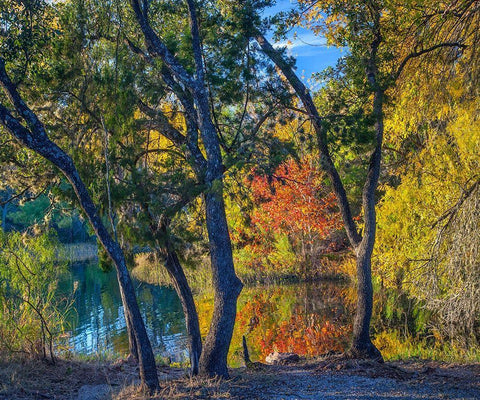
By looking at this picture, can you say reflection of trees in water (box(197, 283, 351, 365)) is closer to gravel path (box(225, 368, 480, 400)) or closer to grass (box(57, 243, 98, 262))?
gravel path (box(225, 368, 480, 400))

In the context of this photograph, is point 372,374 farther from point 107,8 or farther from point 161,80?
point 107,8

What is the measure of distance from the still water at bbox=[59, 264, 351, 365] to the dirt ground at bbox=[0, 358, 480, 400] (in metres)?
2.73

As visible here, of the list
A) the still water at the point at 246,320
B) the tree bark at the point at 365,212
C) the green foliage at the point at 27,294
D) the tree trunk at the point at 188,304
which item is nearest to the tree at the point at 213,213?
the tree trunk at the point at 188,304

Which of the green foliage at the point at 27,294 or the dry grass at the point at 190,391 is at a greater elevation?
the green foliage at the point at 27,294

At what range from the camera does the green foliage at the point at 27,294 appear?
9.20 meters

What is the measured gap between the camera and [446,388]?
763cm

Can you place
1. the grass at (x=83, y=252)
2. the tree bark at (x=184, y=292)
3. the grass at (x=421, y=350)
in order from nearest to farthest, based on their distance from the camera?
the tree bark at (x=184, y=292) < the grass at (x=421, y=350) < the grass at (x=83, y=252)

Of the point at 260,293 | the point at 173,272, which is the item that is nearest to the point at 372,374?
the point at 173,272

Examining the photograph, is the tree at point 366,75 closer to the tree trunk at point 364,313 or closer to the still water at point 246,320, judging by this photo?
the tree trunk at point 364,313

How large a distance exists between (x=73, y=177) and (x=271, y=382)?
459cm

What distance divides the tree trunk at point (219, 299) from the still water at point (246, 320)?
4.42 metres

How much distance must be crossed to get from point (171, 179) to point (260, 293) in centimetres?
1541

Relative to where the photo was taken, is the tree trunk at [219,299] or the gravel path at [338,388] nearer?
the gravel path at [338,388]

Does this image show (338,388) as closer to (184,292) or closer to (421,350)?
(184,292)
